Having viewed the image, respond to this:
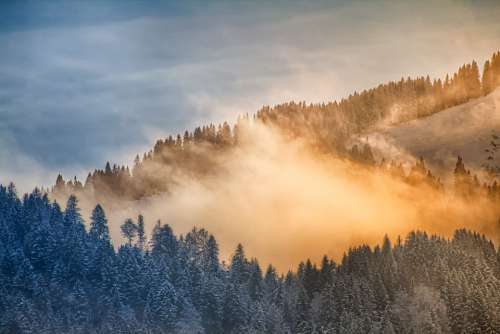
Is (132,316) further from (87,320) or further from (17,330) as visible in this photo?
(17,330)

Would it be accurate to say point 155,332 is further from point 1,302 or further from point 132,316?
point 1,302

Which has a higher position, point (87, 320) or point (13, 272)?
point (13, 272)

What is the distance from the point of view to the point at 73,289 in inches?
7825

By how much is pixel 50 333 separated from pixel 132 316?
2179cm

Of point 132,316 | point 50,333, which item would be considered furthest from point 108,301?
point 50,333

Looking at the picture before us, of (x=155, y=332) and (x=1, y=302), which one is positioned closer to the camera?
(x=1, y=302)

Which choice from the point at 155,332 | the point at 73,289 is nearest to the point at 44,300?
the point at 73,289

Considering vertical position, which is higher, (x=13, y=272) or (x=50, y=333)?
(x=13, y=272)

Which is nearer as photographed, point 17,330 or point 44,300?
point 17,330

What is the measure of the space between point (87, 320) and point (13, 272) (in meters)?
21.2

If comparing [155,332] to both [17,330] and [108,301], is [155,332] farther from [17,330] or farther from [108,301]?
[17,330]

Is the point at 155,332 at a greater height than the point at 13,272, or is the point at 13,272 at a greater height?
the point at 13,272

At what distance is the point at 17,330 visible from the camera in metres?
176

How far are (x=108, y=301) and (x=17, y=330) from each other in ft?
90.8
